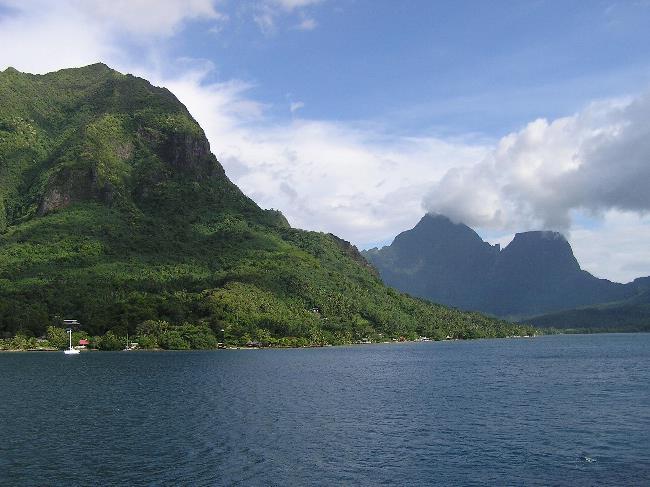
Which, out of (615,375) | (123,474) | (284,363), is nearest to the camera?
(123,474)

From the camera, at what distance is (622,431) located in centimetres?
7650

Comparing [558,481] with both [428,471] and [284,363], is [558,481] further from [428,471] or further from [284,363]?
[284,363]

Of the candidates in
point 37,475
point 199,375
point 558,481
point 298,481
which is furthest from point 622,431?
point 199,375

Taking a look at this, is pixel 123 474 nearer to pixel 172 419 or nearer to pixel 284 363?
pixel 172 419

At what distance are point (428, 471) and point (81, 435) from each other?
1787 inches

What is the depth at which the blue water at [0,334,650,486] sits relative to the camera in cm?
5909

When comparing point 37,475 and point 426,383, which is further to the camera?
point 426,383

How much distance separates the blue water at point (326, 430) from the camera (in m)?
59.1

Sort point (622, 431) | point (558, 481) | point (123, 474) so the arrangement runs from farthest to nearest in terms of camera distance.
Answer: point (622, 431) < point (123, 474) < point (558, 481)

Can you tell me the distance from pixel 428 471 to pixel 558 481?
12.1m

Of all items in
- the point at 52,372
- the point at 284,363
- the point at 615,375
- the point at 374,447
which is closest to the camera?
the point at 374,447

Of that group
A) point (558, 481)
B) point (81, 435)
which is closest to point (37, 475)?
point (81, 435)

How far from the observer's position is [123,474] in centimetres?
5922

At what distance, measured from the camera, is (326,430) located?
Result: 80.6 metres
